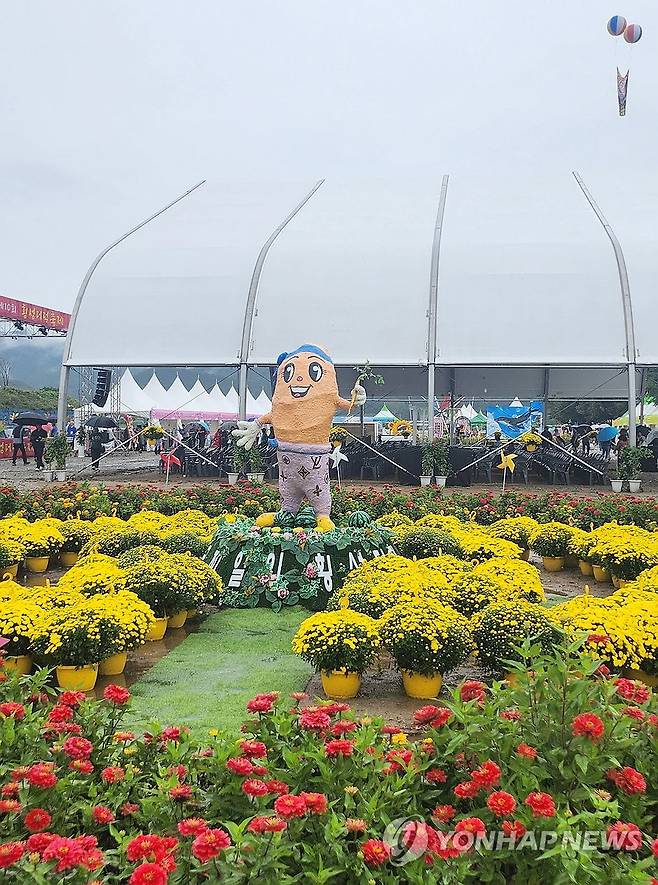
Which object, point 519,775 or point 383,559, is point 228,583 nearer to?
point 383,559

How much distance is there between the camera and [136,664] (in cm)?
548

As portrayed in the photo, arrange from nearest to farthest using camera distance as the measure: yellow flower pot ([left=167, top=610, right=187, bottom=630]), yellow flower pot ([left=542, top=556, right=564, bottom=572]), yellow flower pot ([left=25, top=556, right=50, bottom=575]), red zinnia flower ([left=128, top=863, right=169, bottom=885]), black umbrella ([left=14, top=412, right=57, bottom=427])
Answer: red zinnia flower ([left=128, top=863, right=169, bottom=885]) < yellow flower pot ([left=167, top=610, right=187, bottom=630]) < yellow flower pot ([left=25, top=556, right=50, bottom=575]) < yellow flower pot ([left=542, top=556, right=564, bottom=572]) < black umbrella ([left=14, top=412, right=57, bottom=427])

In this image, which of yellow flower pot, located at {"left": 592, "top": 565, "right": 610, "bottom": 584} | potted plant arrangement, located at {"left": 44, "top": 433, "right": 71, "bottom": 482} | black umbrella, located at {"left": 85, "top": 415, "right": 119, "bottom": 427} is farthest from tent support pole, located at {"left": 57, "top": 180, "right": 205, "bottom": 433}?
yellow flower pot, located at {"left": 592, "top": 565, "right": 610, "bottom": 584}

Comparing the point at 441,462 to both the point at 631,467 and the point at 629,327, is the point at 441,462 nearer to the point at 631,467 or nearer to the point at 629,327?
the point at 631,467

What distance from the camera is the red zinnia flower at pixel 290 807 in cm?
212

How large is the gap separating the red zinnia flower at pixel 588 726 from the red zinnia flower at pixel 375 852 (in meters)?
0.76

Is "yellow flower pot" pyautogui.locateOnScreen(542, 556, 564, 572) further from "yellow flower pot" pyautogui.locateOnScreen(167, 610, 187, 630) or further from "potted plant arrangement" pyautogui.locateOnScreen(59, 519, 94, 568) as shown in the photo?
"potted plant arrangement" pyautogui.locateOnScreen(59, 519, 94, 568)

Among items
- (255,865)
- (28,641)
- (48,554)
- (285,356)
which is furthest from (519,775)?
(48,554)

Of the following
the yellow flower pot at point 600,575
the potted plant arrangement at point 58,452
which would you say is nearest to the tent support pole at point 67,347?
the potted plant arrangement at point 58,452

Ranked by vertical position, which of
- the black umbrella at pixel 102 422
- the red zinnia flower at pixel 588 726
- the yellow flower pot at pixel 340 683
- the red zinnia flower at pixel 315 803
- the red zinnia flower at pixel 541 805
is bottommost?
the yellow flower pot at pixel 340 683

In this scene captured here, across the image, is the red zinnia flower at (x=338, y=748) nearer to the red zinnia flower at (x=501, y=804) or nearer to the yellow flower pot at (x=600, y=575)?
the red zinnia flower at (x=501, y=804)

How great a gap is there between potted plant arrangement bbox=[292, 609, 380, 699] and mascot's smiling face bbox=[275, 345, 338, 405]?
3624mm

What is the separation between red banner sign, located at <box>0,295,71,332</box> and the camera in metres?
33.5

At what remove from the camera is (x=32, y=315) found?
114 feet
